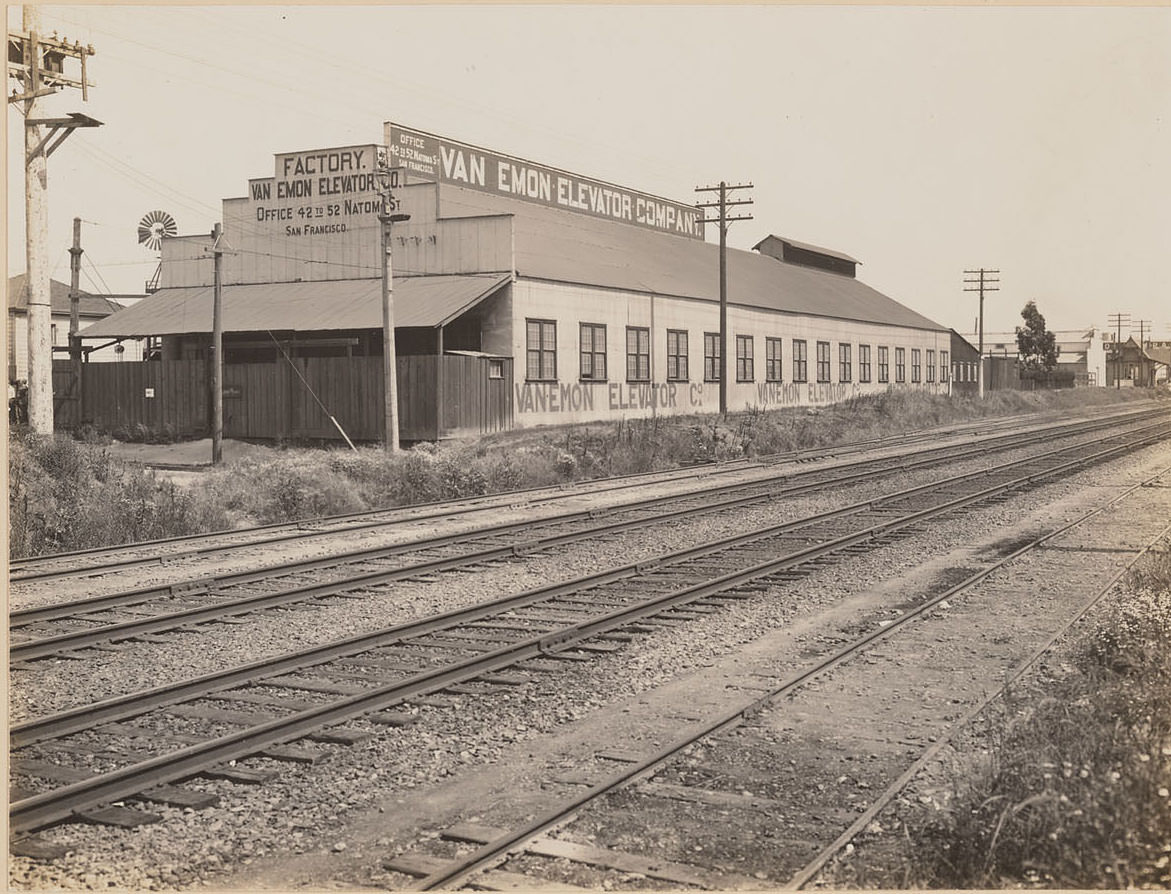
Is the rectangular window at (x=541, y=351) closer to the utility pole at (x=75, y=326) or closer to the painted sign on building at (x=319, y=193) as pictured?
the painted sign on building at (x=319, y=193)

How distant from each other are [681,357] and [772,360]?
26.0 ft

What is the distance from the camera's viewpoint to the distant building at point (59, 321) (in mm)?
40000

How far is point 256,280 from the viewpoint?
3859 centimetres

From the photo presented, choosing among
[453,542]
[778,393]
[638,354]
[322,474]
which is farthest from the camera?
[778,393]

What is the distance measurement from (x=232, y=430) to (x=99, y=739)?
90.6 feet

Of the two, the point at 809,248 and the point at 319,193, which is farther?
the point at 809,248

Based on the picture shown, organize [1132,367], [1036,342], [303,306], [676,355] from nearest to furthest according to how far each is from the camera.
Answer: [303,306]
[676,355]
[1132,367]
[1036,342]

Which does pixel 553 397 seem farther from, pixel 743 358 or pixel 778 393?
pixel 778 393

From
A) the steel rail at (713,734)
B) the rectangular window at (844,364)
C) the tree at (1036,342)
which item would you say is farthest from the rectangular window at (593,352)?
the tree at (1036,342)

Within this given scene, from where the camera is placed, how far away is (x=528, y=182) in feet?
147

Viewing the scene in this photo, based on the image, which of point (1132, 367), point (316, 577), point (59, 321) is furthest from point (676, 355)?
point (1132, 367)

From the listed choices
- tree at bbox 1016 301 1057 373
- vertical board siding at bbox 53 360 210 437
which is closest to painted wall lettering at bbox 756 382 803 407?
vertical board siding at bbox 53 360 210 437

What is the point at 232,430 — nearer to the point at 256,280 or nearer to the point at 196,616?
the point at 256,280

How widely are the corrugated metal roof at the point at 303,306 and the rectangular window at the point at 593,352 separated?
423cm
